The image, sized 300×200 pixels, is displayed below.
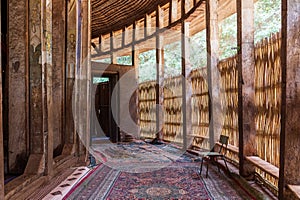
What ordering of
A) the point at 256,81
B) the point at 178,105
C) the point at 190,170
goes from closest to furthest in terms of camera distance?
the point at 256,81, the point at 190,170, the point at 178,105

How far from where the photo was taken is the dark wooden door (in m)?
8.96

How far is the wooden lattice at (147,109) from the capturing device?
8617 mm

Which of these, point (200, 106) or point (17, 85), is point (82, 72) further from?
point (200, 106)

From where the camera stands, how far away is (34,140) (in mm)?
3283

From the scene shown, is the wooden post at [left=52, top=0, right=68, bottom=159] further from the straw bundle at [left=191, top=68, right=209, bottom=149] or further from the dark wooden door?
the dark wooden door

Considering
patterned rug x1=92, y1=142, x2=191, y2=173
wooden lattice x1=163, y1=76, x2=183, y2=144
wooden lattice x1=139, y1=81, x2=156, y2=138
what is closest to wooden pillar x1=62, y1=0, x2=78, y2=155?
patterned rug x1=92, y1=142, x2=191, y2=173

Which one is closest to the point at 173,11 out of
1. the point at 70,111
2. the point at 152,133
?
the point at 152,133

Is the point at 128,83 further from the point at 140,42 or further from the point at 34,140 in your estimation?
the point at 34,140

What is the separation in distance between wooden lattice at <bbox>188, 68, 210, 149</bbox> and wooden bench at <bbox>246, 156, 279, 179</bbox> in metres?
2.05

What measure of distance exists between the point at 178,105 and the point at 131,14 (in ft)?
11.0

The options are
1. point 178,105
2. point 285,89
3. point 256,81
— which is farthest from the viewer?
point 178,105

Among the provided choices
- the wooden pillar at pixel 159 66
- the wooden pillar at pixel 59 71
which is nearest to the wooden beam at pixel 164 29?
the wooden pillar at pixel 159 66

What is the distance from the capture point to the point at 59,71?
4.62 m

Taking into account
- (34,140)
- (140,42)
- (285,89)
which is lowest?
(34,140)
